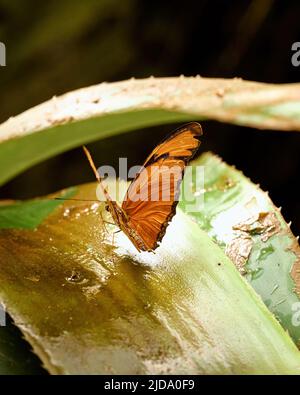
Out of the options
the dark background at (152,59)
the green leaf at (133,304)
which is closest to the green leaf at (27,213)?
the green leaf at (133,304)

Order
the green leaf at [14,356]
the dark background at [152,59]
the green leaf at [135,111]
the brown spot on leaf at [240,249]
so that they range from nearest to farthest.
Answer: the green leaf at [135,111]
the green leaf at [14,356]
the brown spot on leaf at [240,249]
the dark background at [152,59]

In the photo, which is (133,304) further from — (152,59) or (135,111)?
(152,59)

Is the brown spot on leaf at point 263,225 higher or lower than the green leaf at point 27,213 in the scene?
lower

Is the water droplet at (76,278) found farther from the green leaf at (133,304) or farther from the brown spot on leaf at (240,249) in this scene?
the brown spot on leaf at (240,249)

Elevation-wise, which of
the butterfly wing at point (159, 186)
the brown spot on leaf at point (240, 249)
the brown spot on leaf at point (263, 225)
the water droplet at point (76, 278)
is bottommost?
the water droplet at point (76, 278)

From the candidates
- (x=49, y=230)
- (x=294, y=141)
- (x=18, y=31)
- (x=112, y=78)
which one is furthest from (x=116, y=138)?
(x=49, y=230)

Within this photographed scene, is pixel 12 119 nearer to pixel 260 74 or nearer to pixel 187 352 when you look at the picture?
pixel 187 352

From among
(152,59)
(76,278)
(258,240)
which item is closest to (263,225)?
(258,240)
